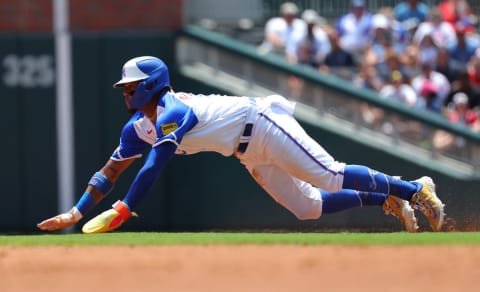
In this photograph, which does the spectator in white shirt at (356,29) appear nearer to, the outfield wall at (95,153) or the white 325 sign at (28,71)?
the outfield wall at (95,153)

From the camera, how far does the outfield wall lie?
14.1 m

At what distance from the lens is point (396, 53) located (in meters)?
14.4

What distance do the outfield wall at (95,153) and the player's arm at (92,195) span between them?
5048 millimetres

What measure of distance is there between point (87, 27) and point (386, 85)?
398 centimetres

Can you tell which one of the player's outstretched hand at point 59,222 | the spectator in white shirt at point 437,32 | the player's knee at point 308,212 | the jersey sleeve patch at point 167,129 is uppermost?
the jersey sleeve patch at point 167,129

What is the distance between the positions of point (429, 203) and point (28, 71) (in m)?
7.12

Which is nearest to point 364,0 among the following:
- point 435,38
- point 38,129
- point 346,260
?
point 435,38

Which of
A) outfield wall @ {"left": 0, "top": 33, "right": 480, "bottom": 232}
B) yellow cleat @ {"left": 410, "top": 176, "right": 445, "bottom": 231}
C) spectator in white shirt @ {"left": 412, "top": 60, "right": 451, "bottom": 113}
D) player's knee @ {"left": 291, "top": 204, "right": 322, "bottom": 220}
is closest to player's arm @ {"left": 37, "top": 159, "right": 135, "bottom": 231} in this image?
player's knee @ {"left": 291, "top": 204, "right": 322, "bottom": 220}

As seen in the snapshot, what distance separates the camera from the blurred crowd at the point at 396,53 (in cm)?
1410

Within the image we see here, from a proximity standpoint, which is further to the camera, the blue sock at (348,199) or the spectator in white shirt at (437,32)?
the spectator in white shirt at (437,32)

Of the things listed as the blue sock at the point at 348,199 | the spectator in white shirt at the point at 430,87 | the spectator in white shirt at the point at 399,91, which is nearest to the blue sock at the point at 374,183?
the blue sock at the point at 348,199

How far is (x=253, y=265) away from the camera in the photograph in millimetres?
7074

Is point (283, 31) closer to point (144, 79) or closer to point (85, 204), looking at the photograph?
point (144, 79)

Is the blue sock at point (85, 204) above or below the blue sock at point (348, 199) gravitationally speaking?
above
